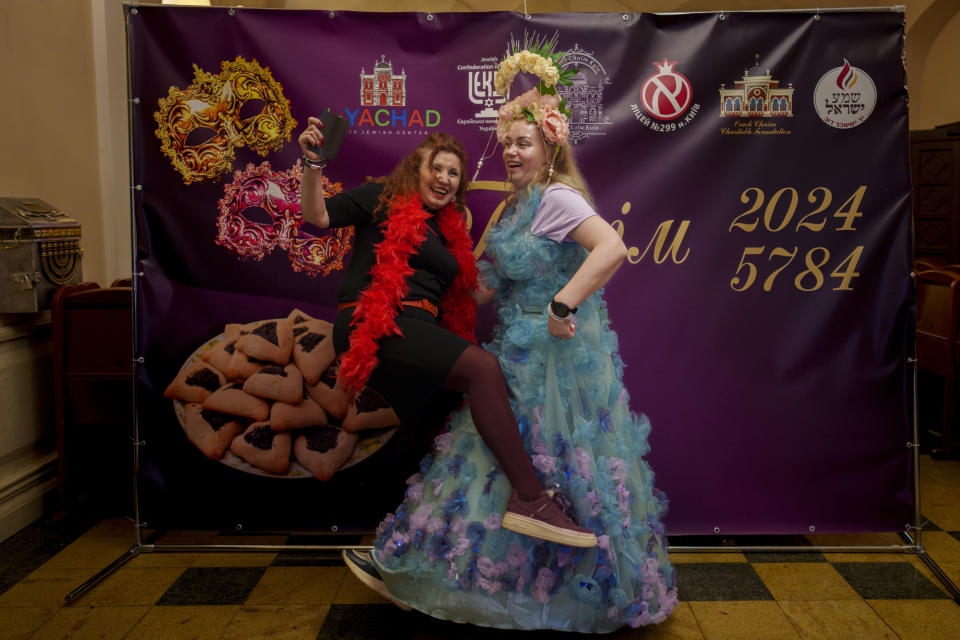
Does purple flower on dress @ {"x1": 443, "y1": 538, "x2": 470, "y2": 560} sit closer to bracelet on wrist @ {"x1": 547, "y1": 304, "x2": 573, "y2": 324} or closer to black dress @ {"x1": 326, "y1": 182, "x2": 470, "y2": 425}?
black dress @ {"x1": 326, "y1": 182, "x2": 470, "y2": 425}

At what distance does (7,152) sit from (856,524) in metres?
3.95

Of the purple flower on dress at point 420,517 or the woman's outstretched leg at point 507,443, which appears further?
the purple flower on dress at point 420,517

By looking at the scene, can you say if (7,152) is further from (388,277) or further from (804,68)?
(804,68)

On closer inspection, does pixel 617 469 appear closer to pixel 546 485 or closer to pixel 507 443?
pixel 546 485

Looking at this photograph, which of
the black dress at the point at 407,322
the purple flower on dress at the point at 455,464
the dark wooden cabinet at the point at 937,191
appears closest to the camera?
the black dress at the point at 407,322

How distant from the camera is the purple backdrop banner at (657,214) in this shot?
290cm

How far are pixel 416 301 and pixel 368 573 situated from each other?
916 millimetres

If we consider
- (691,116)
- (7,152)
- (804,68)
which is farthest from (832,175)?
(7,152)

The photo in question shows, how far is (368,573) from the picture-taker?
2.44 meters

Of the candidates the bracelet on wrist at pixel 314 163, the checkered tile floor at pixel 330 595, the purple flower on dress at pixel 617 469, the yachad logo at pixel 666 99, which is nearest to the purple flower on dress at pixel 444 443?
the purple flower on dress at pixel 617 469

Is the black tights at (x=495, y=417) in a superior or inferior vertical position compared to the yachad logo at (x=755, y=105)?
inferior

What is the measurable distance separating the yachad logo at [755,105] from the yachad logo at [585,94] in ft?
1.58

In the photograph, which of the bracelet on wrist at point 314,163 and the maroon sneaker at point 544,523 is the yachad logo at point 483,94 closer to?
the bracelet on wrist at point 314,163

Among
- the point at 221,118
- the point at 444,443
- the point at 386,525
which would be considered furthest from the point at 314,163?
the point at 386,525
